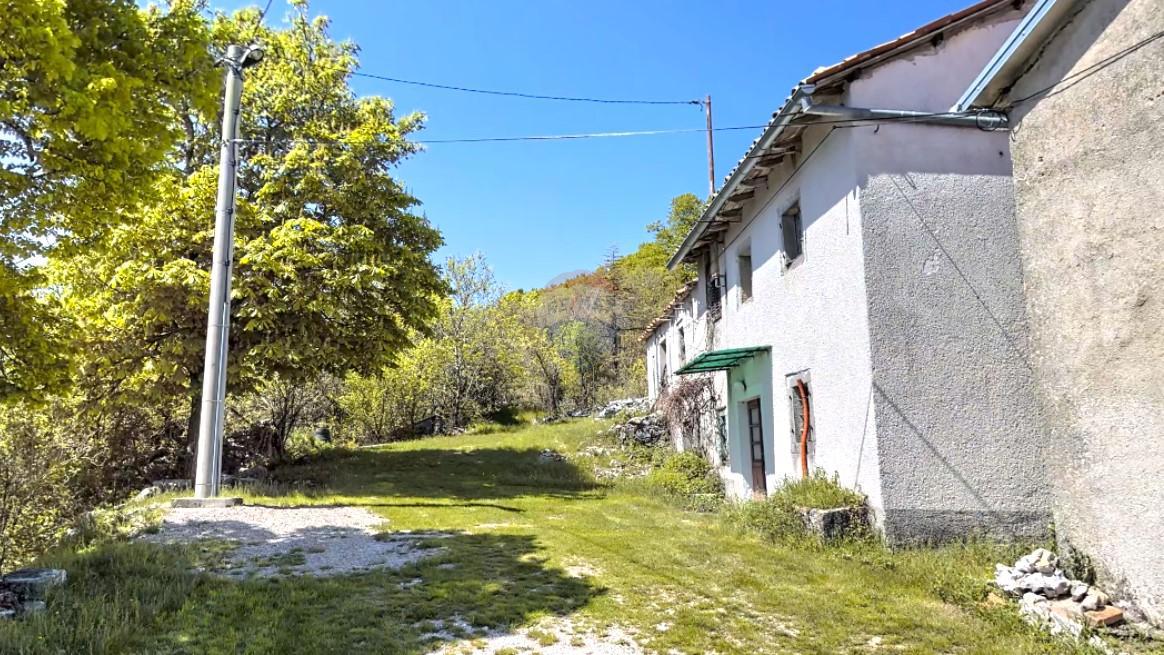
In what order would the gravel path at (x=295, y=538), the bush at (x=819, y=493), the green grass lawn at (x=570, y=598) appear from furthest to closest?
the bush at (x=819, y=493) → the gravel path at (x=295, y=538) → the green grass lawn at (x=570, y=598)

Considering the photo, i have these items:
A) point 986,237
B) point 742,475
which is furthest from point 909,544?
point 742,475

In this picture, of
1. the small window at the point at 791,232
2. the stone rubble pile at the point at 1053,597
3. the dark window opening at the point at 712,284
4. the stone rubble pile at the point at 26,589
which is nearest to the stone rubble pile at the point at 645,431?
the dark window opening at the point at 712,284

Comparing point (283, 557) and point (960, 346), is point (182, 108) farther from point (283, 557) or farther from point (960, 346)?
point (960, 346)

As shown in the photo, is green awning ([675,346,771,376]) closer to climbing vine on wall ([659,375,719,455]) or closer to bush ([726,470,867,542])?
climbing vine on wall ([659,375,719,455])

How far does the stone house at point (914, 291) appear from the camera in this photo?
24.9 feet

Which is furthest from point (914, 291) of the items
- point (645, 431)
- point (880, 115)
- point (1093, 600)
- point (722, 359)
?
point (645, 431)

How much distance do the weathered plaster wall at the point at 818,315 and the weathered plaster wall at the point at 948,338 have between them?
0.27m

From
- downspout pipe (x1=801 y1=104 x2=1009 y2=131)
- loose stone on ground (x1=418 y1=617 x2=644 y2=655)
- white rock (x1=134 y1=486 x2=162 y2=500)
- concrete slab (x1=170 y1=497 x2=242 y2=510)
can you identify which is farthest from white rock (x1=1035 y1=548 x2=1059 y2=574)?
white rock (x1=134 y1=486 x2=162 y2=500)

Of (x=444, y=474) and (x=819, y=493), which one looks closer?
(x=819, y=493)

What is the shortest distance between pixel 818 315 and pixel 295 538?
7406 mm

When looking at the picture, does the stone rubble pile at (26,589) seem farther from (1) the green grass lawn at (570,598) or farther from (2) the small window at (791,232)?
(2) the small window at (791,232)

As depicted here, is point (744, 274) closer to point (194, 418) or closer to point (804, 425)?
point (804, 425)

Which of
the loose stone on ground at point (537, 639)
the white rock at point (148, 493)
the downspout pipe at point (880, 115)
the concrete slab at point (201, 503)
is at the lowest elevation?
the loose stone on ground at point (537, 639)

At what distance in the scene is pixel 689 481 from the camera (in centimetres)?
1452
